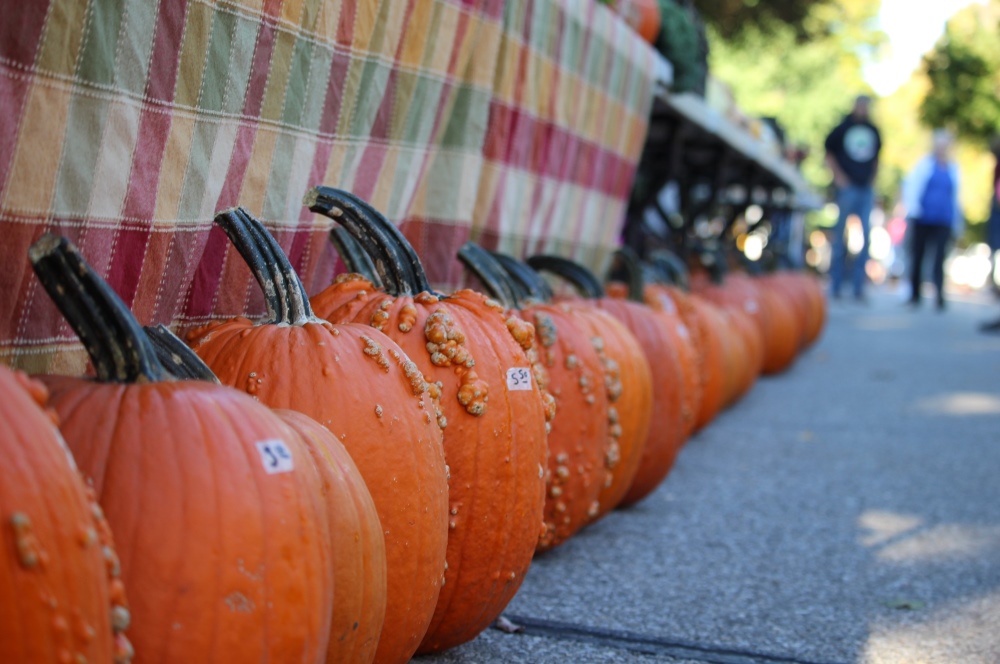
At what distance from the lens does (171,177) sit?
7.02 ft

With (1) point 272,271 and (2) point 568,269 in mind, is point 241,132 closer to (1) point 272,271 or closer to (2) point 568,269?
(1) point 272,271

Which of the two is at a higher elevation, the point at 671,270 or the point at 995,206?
the point at 995,206

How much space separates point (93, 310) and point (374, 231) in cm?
94

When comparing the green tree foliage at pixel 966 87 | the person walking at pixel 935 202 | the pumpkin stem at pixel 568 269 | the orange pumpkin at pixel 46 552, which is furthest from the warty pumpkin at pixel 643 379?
the green tree foliage at pixel 966 87

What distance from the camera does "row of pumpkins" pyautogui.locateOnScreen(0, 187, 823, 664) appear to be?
1271mm

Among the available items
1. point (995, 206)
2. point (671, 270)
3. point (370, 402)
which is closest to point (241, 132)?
point (370, 402)

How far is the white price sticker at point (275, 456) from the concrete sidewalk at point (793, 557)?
36.7 inches

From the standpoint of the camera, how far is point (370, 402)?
195cm

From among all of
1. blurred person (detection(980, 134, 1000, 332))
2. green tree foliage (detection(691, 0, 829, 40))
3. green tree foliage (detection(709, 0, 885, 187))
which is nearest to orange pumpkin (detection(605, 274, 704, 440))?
green tree foliage (detection(691, 0, 829, 40))

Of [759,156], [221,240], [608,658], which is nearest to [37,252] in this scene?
[221,240]

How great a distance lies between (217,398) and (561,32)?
3.06m

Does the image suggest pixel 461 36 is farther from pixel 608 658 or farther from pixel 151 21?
pixel 608 658

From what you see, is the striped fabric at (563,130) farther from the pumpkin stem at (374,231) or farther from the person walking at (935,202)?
the person walking at (935,202)

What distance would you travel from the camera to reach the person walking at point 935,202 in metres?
14.2
